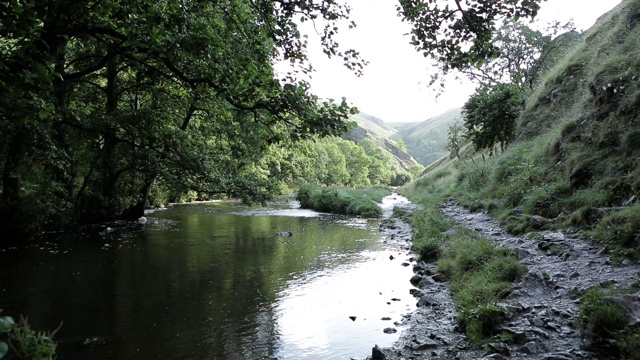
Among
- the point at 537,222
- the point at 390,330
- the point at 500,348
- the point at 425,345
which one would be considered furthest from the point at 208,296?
the point at 537,222

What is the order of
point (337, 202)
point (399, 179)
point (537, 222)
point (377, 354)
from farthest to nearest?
point (399, 179) < point (337, 202) < point (537, 222) < point (377, 354)

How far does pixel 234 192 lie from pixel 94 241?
23.6 ft

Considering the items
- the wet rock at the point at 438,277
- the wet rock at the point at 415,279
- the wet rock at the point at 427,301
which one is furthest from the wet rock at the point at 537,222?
the wet rock at the point at 427,301

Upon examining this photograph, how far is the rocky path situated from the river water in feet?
2.33

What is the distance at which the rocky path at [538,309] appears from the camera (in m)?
5.37

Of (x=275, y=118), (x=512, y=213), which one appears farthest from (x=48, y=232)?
(x=512, y=213)

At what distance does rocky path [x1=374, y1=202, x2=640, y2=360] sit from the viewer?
5365 millimetres

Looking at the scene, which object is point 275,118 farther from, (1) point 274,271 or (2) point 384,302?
(1) point 274,271

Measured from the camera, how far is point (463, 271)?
9969 mm

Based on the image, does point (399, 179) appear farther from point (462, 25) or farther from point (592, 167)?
point (462, 25)

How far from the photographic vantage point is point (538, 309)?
6430 mm

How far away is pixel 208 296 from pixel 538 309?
7898 mm

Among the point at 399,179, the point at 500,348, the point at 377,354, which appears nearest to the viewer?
the point at 500,348

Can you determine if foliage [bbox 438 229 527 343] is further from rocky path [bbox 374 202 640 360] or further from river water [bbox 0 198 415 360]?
river water [bbox 0 198 415 360]
